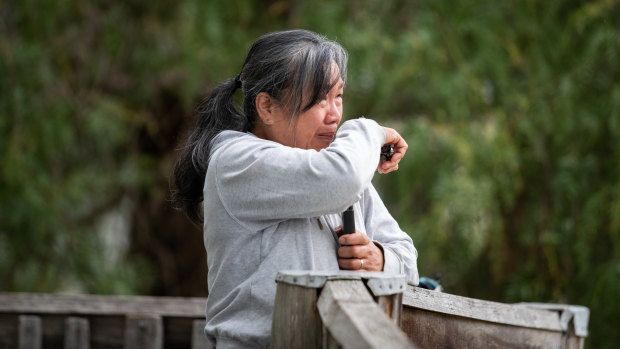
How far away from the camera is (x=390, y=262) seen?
1.60m

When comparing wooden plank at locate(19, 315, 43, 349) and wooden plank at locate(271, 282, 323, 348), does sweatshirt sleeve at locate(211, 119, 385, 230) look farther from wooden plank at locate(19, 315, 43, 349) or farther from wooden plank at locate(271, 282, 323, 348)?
wooden plank at locate(19, 315, 43, 349)

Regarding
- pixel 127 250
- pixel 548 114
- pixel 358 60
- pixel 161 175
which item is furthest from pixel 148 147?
pixel 548 114

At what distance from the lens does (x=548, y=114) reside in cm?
361

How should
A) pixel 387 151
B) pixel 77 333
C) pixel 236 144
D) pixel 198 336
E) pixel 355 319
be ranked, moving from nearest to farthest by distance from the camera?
pixel 355 319 → pixel 236 144 → pixel 387 151 → pixel 198 336 → pixel 77 333

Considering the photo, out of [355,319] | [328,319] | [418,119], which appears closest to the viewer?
[355,319]

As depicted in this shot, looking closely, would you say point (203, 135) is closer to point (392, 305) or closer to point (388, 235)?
point (388, 235)

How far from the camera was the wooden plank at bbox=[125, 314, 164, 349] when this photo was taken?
280cm

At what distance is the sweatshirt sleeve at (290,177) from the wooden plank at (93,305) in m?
1.38

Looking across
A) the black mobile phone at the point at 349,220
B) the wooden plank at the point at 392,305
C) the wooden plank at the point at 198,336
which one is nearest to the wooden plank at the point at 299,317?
the wooden plank at the point at 392,305

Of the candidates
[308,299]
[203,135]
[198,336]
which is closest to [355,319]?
[308,299]

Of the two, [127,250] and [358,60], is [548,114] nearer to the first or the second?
[358,60]

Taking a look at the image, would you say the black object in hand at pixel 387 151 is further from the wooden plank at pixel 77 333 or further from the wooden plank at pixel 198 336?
the wooden plank at pixel 77 333

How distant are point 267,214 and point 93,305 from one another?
1.61 meters

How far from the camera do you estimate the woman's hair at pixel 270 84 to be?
1.63 meters
